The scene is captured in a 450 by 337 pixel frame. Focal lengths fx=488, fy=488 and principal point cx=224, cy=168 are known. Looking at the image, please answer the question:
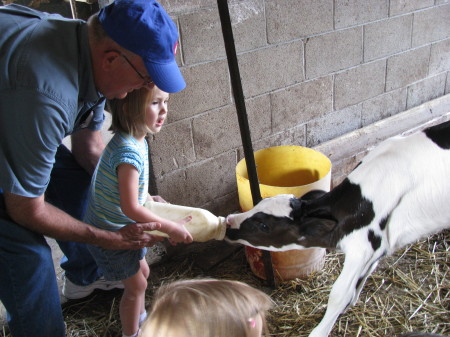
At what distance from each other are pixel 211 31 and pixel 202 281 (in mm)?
1918

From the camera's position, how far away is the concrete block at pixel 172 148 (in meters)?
2.94

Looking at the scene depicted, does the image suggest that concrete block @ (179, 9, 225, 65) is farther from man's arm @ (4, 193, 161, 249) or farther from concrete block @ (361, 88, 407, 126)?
concrete block @ (361, 88, 407, 126)

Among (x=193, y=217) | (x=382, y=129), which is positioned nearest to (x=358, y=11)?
(x=382, y=129)

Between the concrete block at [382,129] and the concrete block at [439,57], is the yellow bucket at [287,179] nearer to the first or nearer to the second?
the concrete block at [382,129]

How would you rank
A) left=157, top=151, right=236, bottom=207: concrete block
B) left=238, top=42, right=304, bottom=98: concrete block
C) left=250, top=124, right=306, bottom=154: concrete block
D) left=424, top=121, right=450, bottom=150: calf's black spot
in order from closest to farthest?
1. left=424, top=121, right=450, bottom=150: calf's black spot
2. left=157, top=151, right=236, bottom=207: concrete block
3. left=238, top=42, right=304, bottom=98: concrete block
4. left=250, top=124, right=306, bottom=154: concrete block

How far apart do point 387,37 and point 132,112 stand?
9.06 feet

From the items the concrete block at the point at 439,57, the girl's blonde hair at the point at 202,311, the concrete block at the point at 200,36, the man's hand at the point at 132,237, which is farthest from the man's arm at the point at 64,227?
the concrete block at the point at 439,57

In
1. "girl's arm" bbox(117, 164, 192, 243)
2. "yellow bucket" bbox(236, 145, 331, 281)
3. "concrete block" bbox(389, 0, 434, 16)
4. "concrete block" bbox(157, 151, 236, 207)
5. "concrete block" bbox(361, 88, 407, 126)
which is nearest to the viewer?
"girl's arm" bbox(117, 164, 192, 243)

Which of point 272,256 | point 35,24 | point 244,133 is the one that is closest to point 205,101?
point 244,133

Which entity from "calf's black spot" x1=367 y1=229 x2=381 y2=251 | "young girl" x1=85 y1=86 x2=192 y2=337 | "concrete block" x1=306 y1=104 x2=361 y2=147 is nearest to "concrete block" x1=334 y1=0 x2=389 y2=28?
"concrete block" x1=306 y1=104 x2=361 y2=147

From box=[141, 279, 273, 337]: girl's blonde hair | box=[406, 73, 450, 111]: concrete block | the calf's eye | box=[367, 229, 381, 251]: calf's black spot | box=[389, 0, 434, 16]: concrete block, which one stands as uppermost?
box=[389, 0, 434, 16]: concrete block

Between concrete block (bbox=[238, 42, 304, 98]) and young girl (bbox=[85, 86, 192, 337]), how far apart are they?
1.23m

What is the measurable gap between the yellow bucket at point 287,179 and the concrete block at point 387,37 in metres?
1.37

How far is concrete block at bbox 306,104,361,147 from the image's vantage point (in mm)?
3822
